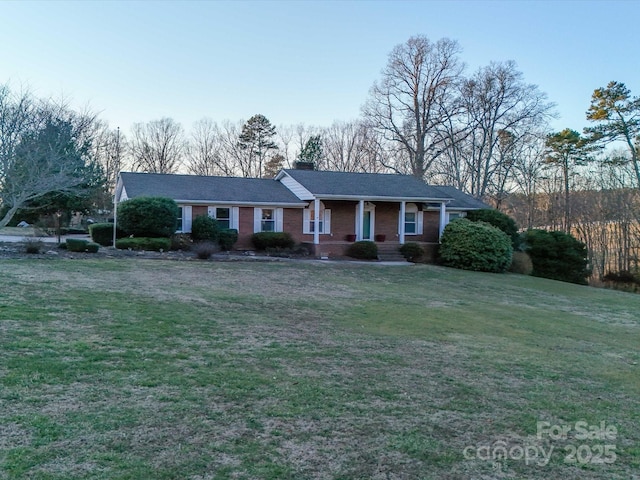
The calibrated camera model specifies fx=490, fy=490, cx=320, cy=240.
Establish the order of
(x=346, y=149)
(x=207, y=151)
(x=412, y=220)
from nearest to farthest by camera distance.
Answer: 1. (x=412, y=220)
2. (x=346, y=149)
3. (x=207, y=151)

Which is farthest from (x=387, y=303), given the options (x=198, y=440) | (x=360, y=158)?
(x=360, y=158)

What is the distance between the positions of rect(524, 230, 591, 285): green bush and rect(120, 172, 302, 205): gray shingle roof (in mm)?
13702

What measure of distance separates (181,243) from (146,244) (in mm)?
1849

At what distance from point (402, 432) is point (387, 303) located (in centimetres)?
826

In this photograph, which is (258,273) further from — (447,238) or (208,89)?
(208,89)

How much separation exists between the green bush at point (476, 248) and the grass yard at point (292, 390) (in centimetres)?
1244

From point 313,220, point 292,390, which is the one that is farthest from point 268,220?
point 292,390

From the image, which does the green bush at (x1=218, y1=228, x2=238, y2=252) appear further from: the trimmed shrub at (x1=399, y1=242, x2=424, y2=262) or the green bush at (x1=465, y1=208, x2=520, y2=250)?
the green bush at (x1=465, y1=208, x2=520, y2=250)

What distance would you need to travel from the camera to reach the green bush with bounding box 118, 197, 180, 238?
2059 cm

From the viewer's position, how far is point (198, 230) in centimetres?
2264

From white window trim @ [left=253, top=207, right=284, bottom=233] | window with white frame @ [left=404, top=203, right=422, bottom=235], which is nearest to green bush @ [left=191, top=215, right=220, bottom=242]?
white window trim @ [left=253, top=207, right=284, bottom=233]

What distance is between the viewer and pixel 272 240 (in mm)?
23641

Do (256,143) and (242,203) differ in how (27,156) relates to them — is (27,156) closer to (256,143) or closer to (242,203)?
(242,203)

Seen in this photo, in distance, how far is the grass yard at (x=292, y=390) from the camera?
357 centimetres
